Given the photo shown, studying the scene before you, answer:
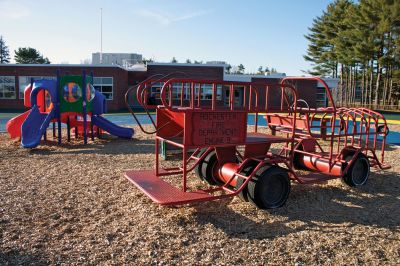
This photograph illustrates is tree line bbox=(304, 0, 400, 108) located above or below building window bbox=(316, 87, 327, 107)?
above

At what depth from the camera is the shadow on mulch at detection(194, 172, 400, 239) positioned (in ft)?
15.1

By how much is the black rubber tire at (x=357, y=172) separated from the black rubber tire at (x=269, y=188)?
1687 millimetres

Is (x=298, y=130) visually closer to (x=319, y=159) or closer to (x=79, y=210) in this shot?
(x=319, y=159)

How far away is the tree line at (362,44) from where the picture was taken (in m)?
36.1

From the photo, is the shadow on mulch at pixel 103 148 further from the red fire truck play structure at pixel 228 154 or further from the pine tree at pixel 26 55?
the pine tree at pixel 26 55

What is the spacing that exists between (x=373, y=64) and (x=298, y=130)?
126ft

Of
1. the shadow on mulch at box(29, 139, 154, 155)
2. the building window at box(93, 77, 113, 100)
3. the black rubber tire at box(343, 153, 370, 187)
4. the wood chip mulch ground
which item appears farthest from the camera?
the building window at box(93, 77, 113, 100)

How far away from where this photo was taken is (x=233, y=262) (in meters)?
3.67

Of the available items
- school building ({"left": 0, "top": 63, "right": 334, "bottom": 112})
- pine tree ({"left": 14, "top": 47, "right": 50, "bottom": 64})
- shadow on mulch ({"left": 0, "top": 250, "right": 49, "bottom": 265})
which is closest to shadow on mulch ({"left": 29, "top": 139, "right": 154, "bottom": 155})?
shadow on mulch ({"left": 0, "top": 250, "right": 49, "bottom": 265})

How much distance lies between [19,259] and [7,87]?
32.8m

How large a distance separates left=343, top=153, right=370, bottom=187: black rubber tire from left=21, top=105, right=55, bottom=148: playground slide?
788 cm

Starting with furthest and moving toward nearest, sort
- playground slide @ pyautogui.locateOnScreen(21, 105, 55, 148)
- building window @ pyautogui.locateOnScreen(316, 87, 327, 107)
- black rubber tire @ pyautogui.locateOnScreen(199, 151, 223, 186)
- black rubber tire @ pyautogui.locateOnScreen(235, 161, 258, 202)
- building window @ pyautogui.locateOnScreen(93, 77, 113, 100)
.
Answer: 1. building window @ pyautogui.locateOnScreen(316, 87, 327, 107)
2. building window @ pyautogui.locateOnScreen(93, 77, 113, 100)
3. playground slide @ pyautogui.locateOnScreen(21, 105, 55, 148)
4. black rubber tire @ pyautogui.locateOnScreen(199, 151, 223, 186)
5. black rubber tire @ pyautogui.locateOnScreen(235, 161, 258, 202)

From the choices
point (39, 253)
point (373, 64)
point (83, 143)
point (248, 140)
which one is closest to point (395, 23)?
point (373, 64)

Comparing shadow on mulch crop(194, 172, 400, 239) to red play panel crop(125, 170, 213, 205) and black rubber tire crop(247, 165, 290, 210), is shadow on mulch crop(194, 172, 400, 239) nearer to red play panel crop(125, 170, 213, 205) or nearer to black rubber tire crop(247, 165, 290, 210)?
black rubber tire crop(247, 165, 290, 210)
